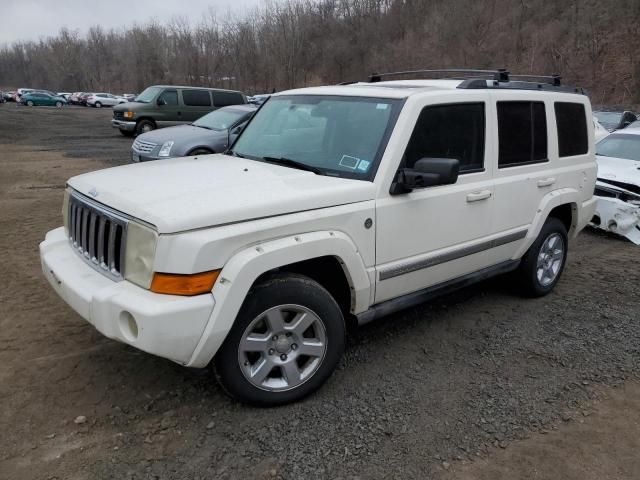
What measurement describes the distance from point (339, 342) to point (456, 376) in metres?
0.92

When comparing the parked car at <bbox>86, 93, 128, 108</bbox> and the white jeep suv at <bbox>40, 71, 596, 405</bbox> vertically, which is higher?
the white jeep suv at <bbox>40, 71, 596, 405</bbox>

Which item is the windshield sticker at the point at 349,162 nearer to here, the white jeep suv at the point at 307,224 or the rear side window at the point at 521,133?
the white jeep suv at the point at 307,224

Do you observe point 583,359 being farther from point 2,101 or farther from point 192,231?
point 2,101

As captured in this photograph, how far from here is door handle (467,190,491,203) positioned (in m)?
3.86

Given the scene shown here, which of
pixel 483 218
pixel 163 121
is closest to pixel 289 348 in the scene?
pixel 483 218

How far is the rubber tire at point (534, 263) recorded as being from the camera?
4758 millimetres

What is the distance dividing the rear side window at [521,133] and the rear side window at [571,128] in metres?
0.29

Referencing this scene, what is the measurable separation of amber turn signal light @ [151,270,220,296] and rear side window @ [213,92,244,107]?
1694 centimetres

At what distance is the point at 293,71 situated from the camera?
64.8 metres

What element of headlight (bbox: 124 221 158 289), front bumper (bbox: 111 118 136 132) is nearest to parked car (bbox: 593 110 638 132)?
headlight (bbox: 124 221 158 289)

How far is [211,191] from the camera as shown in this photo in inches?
119

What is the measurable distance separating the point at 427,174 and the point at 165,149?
781cm

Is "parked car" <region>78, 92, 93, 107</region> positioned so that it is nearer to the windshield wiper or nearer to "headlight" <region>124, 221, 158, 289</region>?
the windshield wiper

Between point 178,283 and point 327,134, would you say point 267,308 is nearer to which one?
point 178,283
